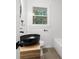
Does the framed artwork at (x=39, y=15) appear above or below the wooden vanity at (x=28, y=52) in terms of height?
above

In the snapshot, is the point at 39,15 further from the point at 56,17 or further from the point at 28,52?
the point at 28,52

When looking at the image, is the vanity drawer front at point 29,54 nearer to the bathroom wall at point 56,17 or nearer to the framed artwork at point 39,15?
the framed artwork at point 39,15

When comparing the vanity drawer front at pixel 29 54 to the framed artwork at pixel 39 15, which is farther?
the framed artwork at pixel 39 15

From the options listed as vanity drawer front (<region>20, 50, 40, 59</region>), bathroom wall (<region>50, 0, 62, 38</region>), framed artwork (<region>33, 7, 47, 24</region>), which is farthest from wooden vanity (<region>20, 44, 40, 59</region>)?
bathroom wall (<region>50, 0, 62, 38</region>)

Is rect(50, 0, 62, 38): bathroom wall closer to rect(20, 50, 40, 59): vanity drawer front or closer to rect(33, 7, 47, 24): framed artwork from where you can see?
rect(33, 7, 47, 24): framed artwork

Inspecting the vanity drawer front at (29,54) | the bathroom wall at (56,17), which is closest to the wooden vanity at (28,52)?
the vanity drawer front at (29,54)

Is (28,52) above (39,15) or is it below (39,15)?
below

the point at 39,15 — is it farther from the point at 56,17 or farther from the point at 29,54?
the point at 29,54

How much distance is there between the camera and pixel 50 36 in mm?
4051

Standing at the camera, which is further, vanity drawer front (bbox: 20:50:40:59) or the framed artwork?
the framed artwork

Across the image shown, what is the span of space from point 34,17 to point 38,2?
66 centimetres

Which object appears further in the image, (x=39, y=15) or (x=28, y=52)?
(x=39, y=15)

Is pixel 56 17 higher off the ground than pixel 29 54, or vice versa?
pixel 56 17

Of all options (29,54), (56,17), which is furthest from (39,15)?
(29,54)
